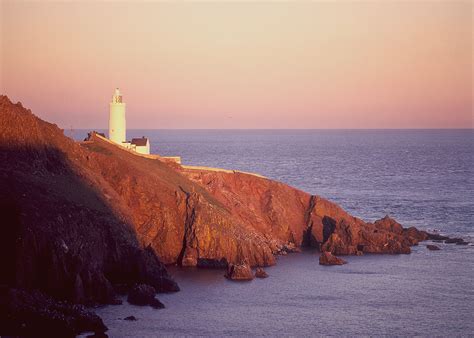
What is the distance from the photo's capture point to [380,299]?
246 feet

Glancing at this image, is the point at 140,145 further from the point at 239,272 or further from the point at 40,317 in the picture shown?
the point at 40,317

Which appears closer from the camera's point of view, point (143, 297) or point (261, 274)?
point (143, 297)

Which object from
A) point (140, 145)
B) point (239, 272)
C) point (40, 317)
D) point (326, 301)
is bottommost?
point (326, 301)

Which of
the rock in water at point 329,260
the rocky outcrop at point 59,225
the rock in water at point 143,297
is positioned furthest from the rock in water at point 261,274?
the rock in water at point 143,297

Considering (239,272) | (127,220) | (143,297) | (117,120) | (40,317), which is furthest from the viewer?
(117,120)

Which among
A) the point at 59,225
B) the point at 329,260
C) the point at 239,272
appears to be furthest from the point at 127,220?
the point at 329,260

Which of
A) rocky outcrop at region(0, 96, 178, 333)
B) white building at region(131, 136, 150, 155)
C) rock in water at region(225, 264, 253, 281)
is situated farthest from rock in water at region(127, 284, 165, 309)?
white building at region(131, 136, 150, 155)

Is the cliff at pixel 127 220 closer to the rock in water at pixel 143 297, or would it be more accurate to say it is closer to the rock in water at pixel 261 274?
the rock in water at pixel 143 297

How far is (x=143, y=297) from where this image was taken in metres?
69.9

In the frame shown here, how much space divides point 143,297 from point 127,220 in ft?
49.2

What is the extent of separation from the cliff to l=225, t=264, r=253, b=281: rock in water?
17.2ft

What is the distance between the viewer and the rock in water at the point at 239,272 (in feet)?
269

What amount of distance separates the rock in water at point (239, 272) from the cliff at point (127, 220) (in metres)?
5.25

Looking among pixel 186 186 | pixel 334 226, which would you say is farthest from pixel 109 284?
pixel 334 226
